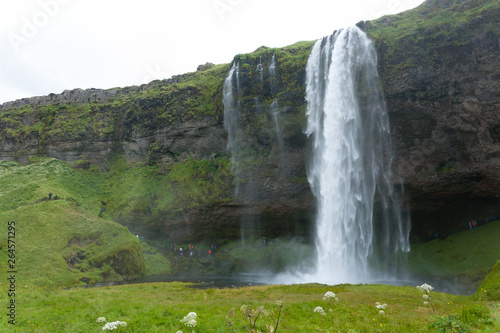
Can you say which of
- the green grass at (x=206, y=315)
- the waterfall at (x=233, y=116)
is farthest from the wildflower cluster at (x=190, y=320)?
the waterfall at (x=233, y=116)

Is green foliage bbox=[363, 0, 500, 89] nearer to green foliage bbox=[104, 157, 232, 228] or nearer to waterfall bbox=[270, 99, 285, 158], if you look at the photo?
waterfall bbox=[270, 99, 285, 158]

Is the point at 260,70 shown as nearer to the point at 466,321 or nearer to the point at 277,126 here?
the point at 277,126

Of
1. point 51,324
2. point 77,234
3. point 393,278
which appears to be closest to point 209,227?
point 77,234

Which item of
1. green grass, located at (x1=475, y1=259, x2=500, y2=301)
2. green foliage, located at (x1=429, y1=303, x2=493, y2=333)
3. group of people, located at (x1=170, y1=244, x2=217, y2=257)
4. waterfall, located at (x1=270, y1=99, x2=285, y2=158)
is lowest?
group of people, located at (x1=170, y1=244, x2=217, y2=257)

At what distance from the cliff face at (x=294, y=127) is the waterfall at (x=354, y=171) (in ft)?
6.64

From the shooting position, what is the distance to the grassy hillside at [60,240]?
101 feet

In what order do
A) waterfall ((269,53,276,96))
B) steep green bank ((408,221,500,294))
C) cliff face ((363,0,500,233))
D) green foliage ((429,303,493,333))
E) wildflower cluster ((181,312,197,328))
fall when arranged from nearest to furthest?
wildflower cluster ((181,312,197,328)), green foliage ((429,303,493,333)), steep green bank ((408,221,500,294)), cliff face ((363,0,500,233)), waterfall ((269,53,276,96))

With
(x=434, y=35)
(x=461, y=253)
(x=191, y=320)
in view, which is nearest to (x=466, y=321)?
(x=191, y=320)

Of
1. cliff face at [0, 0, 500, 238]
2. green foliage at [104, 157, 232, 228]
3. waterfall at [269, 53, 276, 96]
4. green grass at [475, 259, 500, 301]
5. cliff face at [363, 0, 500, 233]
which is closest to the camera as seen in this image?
green grass at [475, 259, 500, 301]

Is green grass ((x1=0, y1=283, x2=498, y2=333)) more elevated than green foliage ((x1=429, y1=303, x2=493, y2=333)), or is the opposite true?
green foliage ((x1=429, y1=303, x2=493, y2=333))

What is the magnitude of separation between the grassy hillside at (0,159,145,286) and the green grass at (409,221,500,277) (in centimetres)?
3825

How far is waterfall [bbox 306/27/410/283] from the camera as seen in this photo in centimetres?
3769

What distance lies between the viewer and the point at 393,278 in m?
37.0

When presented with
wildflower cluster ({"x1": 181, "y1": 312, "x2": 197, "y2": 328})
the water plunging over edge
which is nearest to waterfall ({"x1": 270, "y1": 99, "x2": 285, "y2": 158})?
the water plunging over edge
